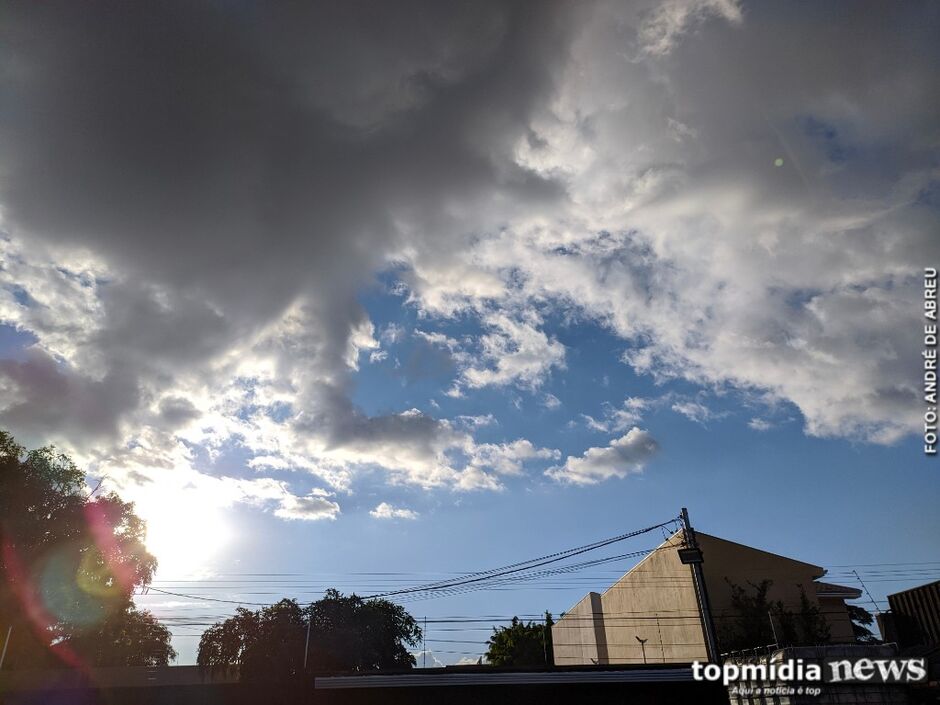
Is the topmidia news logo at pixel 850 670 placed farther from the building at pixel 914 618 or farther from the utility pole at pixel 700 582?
the building at pixel 914 618

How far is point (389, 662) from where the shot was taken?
166ft

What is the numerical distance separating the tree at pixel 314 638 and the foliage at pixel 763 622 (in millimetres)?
28021

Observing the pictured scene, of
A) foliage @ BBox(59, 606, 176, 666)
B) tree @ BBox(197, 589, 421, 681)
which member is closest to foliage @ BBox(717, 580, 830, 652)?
tree @ BBox(197, 589, 421, 681)

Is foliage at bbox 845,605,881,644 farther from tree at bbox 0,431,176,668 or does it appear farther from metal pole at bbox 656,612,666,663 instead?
tree at bbox 0,431,176,668

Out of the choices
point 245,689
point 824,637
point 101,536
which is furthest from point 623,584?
point 101,536

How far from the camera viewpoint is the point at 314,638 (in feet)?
161

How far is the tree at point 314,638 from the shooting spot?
144ft

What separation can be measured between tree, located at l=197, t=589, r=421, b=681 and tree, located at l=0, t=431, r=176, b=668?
815 centimetres

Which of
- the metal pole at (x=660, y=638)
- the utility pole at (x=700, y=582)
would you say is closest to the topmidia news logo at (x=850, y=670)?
the utility pole at (x=700, y=582)

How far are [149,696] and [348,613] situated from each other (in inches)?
1141

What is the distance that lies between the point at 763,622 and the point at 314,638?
3553cm

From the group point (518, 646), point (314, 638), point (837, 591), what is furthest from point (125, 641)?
point (837, 591)

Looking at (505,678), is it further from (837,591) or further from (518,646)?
(518,646)

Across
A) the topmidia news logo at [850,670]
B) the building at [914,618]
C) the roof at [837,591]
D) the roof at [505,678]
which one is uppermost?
the roof at [837,591]
